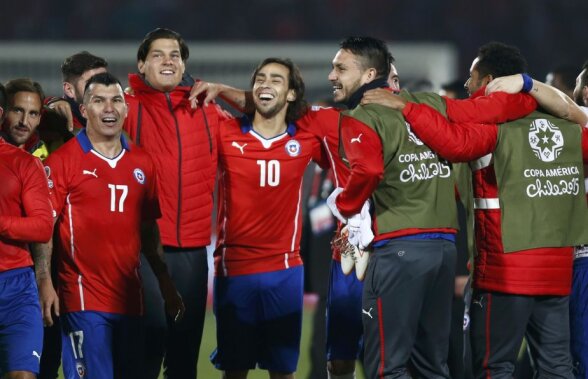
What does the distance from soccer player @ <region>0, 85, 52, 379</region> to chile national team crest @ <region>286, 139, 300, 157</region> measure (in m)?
1.39

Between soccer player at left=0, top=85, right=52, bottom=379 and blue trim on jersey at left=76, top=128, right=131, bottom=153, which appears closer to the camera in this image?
soccer player at left=0, top=85, right=52, bottom=379

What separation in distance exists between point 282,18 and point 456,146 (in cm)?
1054

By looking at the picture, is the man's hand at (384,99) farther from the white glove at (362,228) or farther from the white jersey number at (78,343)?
the white jersey number at (78,343)

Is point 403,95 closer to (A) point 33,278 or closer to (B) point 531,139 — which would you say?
(B) point 531,139

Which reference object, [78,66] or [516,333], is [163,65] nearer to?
[78,66]

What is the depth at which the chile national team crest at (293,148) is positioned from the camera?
5.64 m

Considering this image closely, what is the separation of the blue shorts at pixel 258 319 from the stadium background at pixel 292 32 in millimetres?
6971

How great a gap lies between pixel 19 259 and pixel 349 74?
5.57 ft

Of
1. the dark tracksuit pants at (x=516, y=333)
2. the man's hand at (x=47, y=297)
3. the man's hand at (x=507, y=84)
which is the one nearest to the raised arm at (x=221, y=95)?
the man's hand at (x=47, y=297)

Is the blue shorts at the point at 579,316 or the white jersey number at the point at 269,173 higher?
the white jersey number at the point at 269,173

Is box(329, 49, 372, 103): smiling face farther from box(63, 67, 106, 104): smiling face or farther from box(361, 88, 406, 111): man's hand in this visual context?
box(63, 67, 106, 104): smiling face

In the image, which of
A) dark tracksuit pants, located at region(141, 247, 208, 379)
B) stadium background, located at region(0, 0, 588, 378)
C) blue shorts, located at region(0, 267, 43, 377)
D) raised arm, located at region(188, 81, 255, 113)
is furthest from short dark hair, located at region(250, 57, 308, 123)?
stadium background, located at region(0, 0, 588, 378)

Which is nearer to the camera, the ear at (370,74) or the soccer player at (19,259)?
the soccer player at (19,259)

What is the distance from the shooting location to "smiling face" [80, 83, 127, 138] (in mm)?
4996
